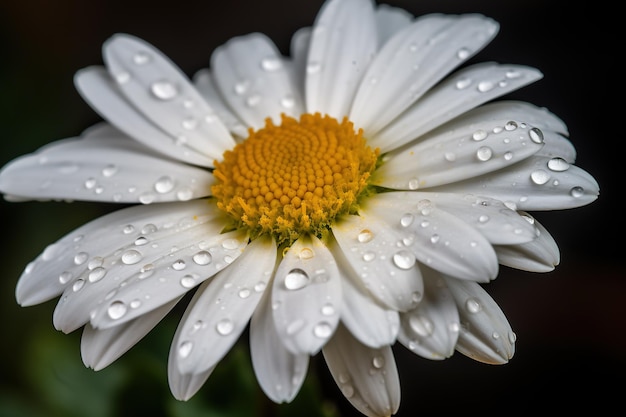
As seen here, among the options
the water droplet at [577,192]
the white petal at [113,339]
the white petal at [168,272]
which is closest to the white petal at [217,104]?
the white petal at [168,272]

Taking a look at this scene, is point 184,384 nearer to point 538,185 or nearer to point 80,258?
point 80,258

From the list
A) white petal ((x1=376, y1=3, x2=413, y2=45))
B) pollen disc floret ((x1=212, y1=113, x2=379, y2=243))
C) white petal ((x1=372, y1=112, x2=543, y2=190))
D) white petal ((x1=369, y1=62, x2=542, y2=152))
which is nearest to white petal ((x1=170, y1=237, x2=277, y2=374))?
pollen disc floret ((x1=212, y1=113, x2=379, y2=243))

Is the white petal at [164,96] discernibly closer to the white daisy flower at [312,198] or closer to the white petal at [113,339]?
the white daisy flower at [312,198]

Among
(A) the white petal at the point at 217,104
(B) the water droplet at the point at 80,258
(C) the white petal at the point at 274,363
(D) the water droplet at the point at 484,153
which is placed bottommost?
(B) the water droplet at the point at 80,258

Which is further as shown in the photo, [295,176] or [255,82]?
[255,82]

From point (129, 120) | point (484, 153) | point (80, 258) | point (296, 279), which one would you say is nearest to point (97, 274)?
point (80, 258)

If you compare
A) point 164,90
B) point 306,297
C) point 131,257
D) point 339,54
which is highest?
point 339,54
